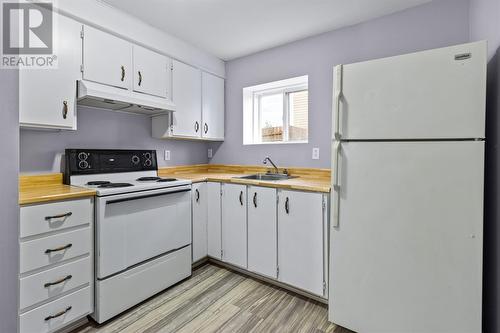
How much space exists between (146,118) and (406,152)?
7.91 feet

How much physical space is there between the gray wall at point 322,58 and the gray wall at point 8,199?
7.11 feet

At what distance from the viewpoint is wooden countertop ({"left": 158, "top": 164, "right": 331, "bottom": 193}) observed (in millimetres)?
1950

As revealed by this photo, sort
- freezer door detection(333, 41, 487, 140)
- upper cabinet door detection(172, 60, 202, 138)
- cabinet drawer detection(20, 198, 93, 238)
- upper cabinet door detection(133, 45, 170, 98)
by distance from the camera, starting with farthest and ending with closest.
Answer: upper cabinet door detection(172, 60, 202, 138)
upper cabinet door detection(133, 45, 170, 98)
cabinet drawer detection(20, 198, 93, 238)
freezer door detection(333, 41, 487, 140)

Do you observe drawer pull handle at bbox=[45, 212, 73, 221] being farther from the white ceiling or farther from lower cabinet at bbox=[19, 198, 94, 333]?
the white ceiling

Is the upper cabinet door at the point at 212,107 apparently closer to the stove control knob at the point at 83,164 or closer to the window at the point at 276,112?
the window at the point at 276,112

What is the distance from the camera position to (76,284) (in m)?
1.58

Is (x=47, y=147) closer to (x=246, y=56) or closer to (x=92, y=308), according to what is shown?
(x=92, y=308)

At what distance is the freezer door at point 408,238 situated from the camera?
4.06 feet

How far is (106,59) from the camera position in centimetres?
200

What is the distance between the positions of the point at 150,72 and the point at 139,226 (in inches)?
56.5

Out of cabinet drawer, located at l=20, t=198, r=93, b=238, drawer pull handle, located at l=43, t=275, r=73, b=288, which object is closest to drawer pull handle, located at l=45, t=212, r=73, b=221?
cabinet drawer, located at l=20, t=198, r=93, b=238

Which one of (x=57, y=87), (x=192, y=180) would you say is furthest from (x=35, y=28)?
(x=192, y=180)

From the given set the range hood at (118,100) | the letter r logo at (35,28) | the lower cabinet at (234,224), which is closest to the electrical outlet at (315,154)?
the lower cabinet at (234,224)

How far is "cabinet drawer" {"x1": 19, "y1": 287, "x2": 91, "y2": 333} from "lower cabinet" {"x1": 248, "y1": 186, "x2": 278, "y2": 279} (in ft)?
4.16
